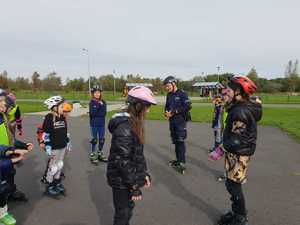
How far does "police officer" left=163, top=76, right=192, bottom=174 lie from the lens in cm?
624

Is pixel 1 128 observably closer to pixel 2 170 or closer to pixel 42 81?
pixel 2 170

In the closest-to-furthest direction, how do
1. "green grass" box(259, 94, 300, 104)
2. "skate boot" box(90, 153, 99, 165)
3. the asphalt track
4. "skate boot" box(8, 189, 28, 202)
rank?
1. the asphalt track
2. "skate boot" box(8, 189, 28, 202)
3. "skate boot" box(90, 153, 99, 165)
4. "green grass" box(259, 94, 300, 104)

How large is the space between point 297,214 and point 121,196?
2762 mm

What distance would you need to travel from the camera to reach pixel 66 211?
170 inches

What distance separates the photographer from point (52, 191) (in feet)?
16.1

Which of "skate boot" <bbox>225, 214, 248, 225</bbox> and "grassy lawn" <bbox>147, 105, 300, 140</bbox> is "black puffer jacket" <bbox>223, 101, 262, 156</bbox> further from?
"grassy lawn" <bbox>147, 105, 300, 140</bbox>

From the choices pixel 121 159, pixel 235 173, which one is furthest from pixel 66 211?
pixel 235 173

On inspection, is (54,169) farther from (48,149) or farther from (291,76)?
(291,76)

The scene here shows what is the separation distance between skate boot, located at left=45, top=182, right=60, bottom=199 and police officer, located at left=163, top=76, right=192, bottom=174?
265 cm

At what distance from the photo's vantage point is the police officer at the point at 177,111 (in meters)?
6.24

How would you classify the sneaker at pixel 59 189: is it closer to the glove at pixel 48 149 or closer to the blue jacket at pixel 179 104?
the glove at pixel 48 149

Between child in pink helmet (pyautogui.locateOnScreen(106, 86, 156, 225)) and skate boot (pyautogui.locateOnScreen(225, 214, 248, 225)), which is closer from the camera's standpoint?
child in pink helmet (pyautogui.locateOnScreen(106, 86, 156, 225))

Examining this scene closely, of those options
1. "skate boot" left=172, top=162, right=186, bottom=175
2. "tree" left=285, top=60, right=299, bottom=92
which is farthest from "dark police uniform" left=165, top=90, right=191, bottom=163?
"tree" left=285, top=60, right=299, bottom=92

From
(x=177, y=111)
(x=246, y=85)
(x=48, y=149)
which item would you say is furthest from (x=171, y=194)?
(x=246, y=85)
